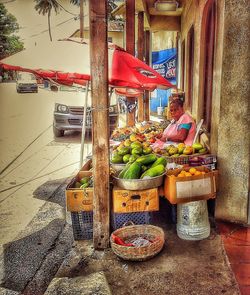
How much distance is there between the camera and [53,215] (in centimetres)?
530

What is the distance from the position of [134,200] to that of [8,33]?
135 feet

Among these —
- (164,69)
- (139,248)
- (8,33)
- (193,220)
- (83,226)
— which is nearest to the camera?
(139,248)

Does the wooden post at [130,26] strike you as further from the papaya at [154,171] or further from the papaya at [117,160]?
the papaya at [154,171]

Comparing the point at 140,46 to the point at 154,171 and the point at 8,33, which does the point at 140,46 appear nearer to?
the point at 154,171

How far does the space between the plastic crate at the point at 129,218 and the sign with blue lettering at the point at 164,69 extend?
12363 mm

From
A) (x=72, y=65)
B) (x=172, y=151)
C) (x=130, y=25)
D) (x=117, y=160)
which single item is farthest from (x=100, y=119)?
(x=130, y=25)

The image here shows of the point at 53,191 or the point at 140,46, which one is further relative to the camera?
the point at 140,46

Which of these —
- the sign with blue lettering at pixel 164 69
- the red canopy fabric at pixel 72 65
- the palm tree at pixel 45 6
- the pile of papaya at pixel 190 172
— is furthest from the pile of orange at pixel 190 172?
the palm tree at pixel 45 6

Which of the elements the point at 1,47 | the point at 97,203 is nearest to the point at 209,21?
the point at 97,203

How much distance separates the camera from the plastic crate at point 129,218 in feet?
13.7

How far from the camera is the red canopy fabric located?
4957 mm

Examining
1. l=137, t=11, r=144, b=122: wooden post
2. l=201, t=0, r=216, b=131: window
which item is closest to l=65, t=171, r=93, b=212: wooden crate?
l=201, t=0, r=216, b=131: window

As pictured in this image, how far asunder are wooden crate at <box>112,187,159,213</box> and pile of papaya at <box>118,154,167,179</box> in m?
0.21

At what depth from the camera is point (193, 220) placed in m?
4.11
